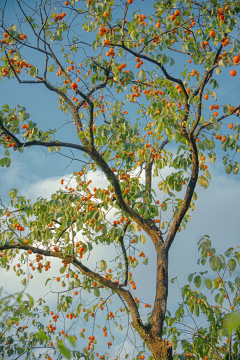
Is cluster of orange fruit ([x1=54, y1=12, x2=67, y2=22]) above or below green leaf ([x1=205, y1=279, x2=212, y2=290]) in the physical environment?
above

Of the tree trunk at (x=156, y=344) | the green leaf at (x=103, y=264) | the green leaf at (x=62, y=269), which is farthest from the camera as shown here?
the green leaf at (x=62, y=269)

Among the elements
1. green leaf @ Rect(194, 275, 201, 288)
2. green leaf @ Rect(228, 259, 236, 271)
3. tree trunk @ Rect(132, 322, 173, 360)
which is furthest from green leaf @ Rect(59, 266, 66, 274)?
green leaf @ Rect(228, 259, 236, 271)

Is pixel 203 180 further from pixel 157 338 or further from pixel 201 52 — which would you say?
pixel 157 338

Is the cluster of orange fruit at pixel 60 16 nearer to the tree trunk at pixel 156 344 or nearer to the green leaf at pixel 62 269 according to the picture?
the green leaf at pixel 62 269

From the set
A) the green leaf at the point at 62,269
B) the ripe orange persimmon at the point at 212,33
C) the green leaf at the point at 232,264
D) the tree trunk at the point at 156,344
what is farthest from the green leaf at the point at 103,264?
the ripe orange persimmon at the point at 212,33

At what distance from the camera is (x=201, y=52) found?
9.69 ft

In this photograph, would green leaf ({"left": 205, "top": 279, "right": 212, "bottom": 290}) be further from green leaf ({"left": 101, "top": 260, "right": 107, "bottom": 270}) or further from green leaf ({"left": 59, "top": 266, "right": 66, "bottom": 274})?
green leaf ({"left": 59, "top": 266, "right": 66, "bottom": 274})

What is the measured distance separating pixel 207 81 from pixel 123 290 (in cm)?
271

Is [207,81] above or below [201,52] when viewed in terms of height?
below

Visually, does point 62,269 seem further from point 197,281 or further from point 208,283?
point 208,283

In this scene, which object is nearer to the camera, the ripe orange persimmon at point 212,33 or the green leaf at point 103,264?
the ripe orange persimmon at point 212,33

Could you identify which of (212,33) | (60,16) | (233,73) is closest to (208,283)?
(233,73)

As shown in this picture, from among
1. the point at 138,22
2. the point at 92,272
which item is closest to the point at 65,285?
the point at 92,272

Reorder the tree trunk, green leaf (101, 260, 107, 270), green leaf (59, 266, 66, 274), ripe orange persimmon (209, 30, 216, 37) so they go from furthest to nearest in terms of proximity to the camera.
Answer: green leaf (59, 266, 66, 274) → green leaf (101, 260, 107, 270) → ripe orange persimmon (209, 30, 216, 37) → the tree trunk
